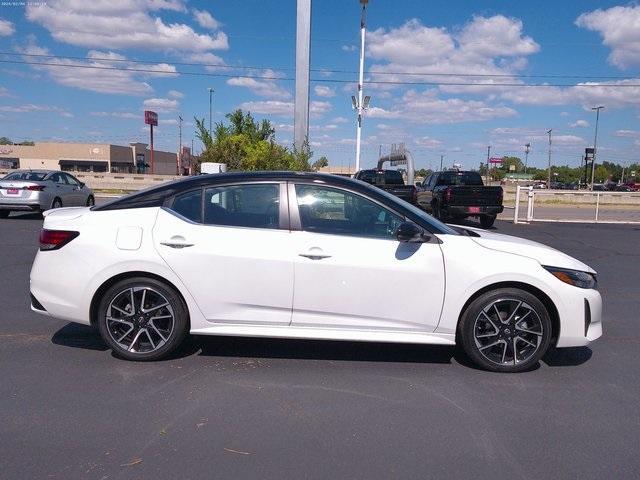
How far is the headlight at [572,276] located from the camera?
177 inches

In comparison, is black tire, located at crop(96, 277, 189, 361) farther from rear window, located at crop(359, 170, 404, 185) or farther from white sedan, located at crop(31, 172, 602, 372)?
rear window, located at crop(359, 170, 404, 185)

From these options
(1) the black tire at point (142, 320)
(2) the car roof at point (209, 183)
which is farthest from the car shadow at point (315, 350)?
(2) the car roof at point (209, 183)

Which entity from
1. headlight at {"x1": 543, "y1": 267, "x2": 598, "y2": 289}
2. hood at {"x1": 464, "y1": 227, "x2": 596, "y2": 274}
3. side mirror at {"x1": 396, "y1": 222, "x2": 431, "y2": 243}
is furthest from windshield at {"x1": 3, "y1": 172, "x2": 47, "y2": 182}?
headlight at {"x1": 543, "y1": 267, "x2": 598, "y2": 289}

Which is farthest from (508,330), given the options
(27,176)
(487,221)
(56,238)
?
(27,176)

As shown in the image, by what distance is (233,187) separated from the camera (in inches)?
187

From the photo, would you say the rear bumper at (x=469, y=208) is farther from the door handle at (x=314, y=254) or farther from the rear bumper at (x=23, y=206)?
the door handle at (x=314, y=254)

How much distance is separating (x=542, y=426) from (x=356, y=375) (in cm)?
144

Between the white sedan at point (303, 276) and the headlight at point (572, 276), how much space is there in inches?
0.5

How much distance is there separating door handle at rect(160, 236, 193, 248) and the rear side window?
0.21 metres

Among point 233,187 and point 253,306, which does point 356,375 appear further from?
point 233,187

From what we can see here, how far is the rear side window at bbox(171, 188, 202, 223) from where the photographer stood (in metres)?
4.66

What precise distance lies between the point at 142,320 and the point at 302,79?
23191 mm

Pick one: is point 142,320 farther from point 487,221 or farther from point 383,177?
point 383,177

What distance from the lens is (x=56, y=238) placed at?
4688 mm
